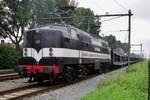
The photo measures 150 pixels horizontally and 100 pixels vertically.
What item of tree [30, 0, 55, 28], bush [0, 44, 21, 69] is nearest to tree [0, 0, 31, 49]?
tree [30, 0, 55, 28]

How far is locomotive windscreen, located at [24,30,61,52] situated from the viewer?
68.6ft

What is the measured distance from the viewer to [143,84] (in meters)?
18.5

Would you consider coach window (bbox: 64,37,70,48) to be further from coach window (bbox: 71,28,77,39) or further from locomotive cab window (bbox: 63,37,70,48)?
coach window (bbox: 71,28,77,39)

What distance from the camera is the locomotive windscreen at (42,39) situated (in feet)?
68.6

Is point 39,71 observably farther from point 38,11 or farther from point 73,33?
point 38,11

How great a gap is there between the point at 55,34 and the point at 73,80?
4.74 m

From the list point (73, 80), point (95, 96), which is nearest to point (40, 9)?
point (73, 80)

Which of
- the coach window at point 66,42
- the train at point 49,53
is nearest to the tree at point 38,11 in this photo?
the train at point 49,53

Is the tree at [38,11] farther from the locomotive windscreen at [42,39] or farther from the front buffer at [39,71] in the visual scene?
the front buffer at [39,71]

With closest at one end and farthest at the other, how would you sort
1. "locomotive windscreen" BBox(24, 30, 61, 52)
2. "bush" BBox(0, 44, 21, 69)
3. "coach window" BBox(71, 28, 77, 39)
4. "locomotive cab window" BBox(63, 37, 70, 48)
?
"locomotive windscreen" BBox(24, 30, 61, 52)
"locomotive cab window" BBox(63, 37, 70, 48)
"coach window" BBox(71, 28, 77, 39)
"bush" BBox(0, 44, 21, 69)

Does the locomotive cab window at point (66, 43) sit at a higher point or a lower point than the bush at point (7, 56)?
higher

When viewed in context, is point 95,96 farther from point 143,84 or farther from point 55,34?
point 55,34

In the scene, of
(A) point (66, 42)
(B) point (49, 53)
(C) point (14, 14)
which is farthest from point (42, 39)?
(C) point (14, 14)

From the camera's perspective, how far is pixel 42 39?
21062mm
